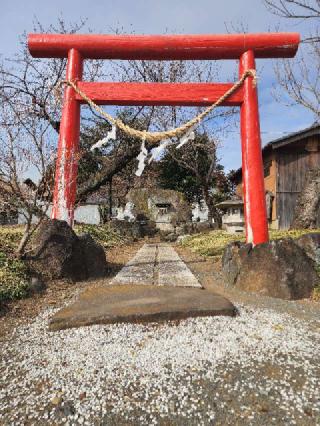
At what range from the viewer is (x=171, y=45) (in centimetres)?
543

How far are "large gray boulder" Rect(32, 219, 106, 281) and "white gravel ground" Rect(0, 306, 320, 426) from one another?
169cm

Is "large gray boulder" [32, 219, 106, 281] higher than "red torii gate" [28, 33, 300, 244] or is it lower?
lower

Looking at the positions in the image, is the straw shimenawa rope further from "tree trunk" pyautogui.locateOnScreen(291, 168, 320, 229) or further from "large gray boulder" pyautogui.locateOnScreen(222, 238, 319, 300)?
"tree trunk" pyautogui.locateOnScreen(291, 168, 320, 229)

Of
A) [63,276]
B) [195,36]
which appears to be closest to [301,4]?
[195,36]

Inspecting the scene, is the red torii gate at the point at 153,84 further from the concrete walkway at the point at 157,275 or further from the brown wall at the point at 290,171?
the brown wall at the point at 290,171

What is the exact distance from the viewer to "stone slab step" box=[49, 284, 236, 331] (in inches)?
108

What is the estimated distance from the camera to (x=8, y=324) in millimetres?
2947

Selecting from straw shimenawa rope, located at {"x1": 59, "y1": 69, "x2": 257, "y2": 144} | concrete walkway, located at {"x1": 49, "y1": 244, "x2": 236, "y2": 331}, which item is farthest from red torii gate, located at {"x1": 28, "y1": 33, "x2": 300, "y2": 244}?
concrete walkway, located at {"x1": 49, "y1": 244, "x2": 236, "y2": 331}

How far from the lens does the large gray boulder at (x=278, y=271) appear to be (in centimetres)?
394

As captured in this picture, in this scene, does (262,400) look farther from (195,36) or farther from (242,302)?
(195,36)

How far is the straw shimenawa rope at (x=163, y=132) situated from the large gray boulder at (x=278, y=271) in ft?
7.35

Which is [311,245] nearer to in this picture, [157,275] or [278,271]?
[278,271]

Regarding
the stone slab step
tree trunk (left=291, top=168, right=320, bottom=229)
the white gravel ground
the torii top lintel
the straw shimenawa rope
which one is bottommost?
the white gravel ground

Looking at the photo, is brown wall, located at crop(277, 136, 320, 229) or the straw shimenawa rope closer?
the straw shimenawa rope
